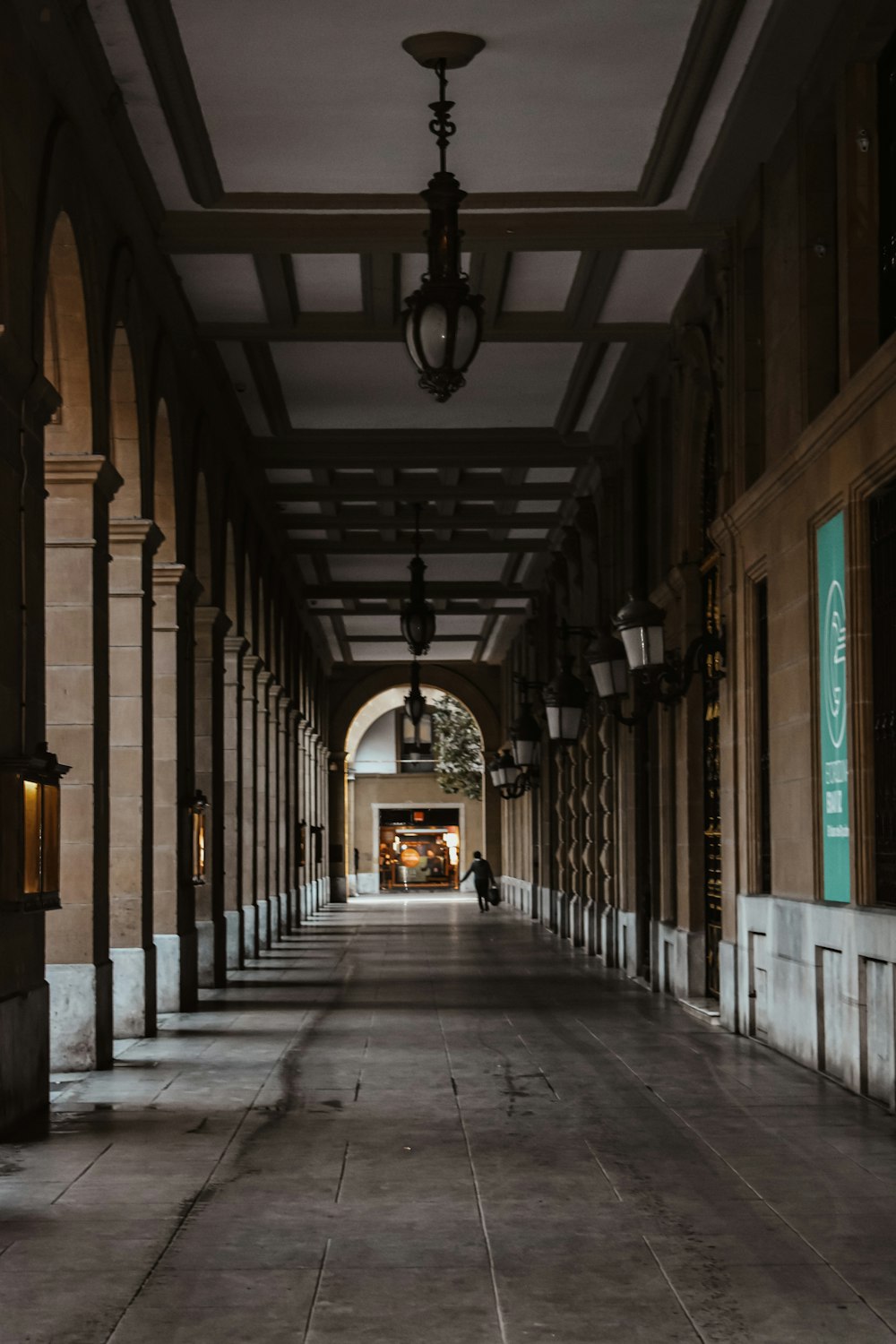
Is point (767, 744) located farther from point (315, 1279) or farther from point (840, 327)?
point (315, 1279)

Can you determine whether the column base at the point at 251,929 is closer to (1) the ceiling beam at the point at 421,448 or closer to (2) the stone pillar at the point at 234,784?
(2) the stone pillar at the point at 234,784

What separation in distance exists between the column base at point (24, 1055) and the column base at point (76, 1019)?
1.50m

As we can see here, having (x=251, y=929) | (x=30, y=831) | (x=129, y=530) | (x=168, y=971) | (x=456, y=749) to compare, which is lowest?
(x=251, y=929)

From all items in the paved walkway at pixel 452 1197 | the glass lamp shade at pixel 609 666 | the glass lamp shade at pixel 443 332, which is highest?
the glass lamp shade at pixel 443 332

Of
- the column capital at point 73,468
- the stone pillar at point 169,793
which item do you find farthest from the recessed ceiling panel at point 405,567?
the column capital at point 73,468

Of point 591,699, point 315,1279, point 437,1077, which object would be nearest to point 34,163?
point 437,1077

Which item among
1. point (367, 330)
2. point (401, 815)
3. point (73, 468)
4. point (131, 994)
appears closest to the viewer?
point (73, 468)

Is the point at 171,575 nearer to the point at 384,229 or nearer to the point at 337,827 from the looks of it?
the point at 384,229

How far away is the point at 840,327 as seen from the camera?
1081 cm

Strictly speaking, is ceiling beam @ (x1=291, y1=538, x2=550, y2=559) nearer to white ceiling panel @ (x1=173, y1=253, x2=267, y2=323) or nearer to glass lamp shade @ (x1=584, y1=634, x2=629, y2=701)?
glass lamp shade @ (x1=584, y1=634, x2=629, y2=701)

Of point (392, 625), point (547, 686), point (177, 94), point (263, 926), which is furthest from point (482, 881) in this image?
point (177, 94)

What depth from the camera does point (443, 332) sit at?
938 centimetres

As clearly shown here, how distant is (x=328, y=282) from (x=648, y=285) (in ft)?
9.48

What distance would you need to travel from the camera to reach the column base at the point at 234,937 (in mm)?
22156
